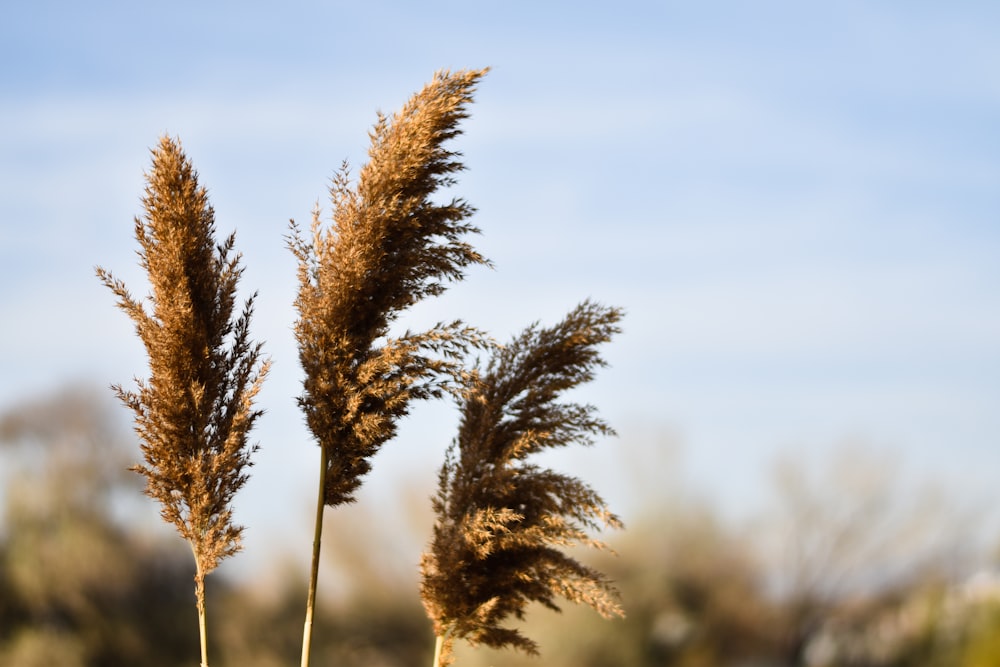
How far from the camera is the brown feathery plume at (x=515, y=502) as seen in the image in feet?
11.2

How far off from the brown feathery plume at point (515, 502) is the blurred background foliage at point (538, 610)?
26.4 ft

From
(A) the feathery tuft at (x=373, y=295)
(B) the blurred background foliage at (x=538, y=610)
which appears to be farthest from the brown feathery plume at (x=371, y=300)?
(B) the blurred background foliage at (x=538, y=610)

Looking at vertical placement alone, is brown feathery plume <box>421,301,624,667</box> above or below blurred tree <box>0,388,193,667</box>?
below

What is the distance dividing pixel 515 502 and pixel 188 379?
1.20 meters

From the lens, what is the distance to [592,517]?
343cm

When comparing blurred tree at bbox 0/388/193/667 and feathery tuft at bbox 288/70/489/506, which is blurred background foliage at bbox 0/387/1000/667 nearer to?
blurred tree at bbox 0/388/193/667

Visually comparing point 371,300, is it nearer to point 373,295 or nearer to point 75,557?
point 373,295

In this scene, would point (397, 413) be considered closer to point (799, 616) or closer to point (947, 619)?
point (799, 616)

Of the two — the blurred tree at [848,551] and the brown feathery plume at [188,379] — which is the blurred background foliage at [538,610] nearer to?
the blurred tree at [848,551]

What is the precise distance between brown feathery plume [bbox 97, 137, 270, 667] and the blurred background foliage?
8006 millimetres

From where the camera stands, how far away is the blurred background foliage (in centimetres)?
1157

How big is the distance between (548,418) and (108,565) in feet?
32.0

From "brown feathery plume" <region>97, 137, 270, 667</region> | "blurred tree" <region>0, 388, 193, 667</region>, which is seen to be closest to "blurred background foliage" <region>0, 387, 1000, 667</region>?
"blurred tree" <region>0, 388, 193, 667</region>

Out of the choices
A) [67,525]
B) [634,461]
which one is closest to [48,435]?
[67,525]
